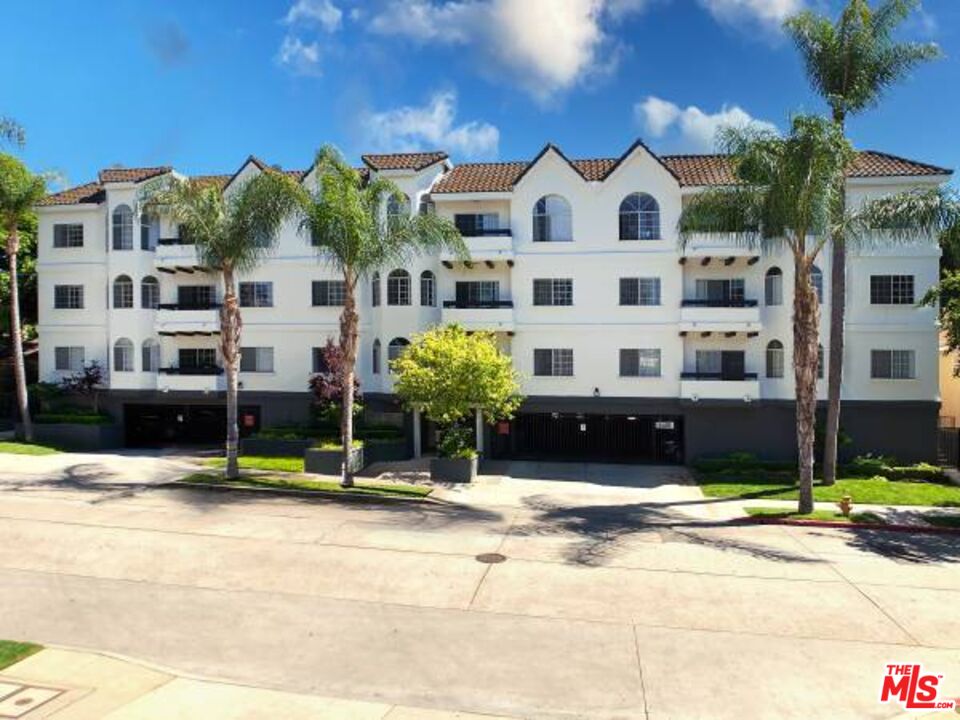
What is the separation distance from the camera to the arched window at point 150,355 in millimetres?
34562

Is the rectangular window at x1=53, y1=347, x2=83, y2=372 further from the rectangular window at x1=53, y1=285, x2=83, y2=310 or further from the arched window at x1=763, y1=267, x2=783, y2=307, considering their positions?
the arched window at x1=763, y1=267, x2=783, y2=307

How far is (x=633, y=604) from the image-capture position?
13.4 m

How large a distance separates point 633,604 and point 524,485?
1329cm

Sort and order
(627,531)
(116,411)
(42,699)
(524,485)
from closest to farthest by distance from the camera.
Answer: (42,699), (627,531), (524,485), (116,411)

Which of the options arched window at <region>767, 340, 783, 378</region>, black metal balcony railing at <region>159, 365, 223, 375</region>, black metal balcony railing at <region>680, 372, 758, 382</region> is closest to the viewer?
black metal balcony railing at <region>680, 372, 758, 382</region>

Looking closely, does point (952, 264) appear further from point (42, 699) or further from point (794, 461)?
point (42, 699)

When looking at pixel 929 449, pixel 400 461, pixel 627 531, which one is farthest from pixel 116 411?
pixel 929 449

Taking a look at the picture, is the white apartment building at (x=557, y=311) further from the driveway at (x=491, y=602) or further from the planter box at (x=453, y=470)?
the driveway at (x=491, y=602)

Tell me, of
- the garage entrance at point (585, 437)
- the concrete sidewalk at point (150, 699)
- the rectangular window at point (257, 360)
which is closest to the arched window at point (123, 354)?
the rectangular window at point (257, 360)

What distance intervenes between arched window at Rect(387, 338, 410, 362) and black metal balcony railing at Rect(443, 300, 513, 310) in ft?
8.45

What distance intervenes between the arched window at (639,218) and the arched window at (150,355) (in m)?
23.4

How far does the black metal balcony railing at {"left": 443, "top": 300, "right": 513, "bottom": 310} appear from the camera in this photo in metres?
31.3

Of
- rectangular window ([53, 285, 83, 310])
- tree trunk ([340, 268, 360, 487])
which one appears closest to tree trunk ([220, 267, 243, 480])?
tree trunk ([340, 268, 360, 487])

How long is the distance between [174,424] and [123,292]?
7.26 meters
